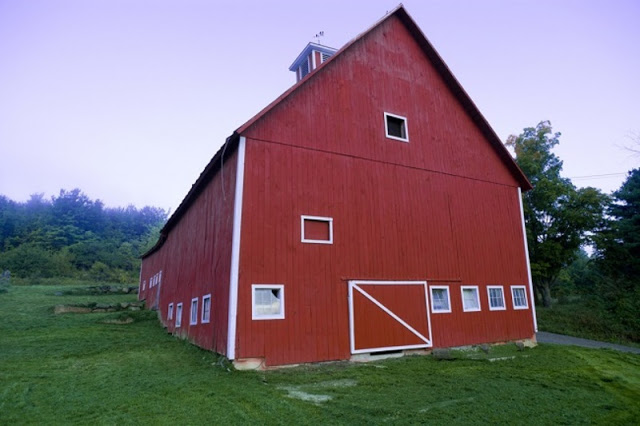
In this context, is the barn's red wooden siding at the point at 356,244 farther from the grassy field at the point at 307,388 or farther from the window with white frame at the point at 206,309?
the window with white frame at the point at 206,309

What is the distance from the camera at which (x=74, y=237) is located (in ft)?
180

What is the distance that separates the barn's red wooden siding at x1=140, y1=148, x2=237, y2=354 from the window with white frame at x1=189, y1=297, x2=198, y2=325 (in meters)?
0.17

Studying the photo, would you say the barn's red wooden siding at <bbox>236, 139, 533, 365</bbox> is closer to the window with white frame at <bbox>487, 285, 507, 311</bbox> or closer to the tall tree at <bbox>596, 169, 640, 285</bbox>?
the window with white frame at <bbox>487, 285, 507, 311</bbox>

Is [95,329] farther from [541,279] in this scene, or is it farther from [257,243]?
[541,279]

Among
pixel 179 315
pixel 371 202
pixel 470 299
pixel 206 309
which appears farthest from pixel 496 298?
pixel 179 315

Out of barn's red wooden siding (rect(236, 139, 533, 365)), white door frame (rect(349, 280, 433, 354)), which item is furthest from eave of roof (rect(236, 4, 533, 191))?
white door frame (rect(349, 280, 433, 354))

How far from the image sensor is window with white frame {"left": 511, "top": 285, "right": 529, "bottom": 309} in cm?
1354

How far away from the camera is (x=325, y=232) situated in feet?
33.9

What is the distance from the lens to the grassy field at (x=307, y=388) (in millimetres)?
5469

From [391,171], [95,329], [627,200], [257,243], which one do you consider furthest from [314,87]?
[627,200]

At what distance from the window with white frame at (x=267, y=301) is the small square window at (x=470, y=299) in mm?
6427

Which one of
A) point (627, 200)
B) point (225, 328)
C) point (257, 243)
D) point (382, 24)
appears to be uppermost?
point (382, 24)

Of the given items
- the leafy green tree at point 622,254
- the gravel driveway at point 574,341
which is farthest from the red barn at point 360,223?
the leafy green tree at point 622,254

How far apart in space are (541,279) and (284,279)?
21718 millimetres
